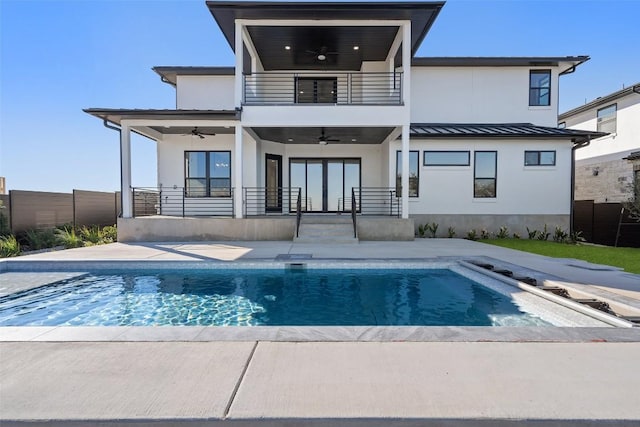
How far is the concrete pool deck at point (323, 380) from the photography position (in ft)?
7.07

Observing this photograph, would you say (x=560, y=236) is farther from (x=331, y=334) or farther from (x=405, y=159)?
(x=331, y=334)

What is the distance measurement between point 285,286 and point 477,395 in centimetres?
487

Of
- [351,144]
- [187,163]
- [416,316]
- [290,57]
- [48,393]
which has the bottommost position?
[416,316]

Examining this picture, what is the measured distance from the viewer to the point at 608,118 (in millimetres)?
18688

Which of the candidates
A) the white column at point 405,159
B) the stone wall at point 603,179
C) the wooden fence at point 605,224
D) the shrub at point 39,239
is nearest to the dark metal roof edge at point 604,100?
the stone wall at point 603,179

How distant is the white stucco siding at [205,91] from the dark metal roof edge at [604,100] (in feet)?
65.1

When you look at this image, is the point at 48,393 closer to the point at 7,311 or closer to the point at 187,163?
the point at 7,311

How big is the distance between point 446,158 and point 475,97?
4338mm

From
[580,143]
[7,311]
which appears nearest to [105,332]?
[7,311]

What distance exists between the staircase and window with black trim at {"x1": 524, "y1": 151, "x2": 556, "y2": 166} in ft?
26.8

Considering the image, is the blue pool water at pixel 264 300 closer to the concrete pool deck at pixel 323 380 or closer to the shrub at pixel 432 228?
the concrete pool deck at pixel 323 380

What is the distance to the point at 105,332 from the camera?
141 inches

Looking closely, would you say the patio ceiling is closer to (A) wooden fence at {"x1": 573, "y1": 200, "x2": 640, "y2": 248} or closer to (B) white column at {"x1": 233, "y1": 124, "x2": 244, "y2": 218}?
(B) white column at {"x1": 233, "y1": 124, "x2": 244, "y2": 218}

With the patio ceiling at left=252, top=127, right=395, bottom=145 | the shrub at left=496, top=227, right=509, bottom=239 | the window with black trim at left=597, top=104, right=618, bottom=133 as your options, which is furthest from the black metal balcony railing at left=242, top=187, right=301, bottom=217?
the window with black trim at left=597, top=104, right=618, bottom=133
